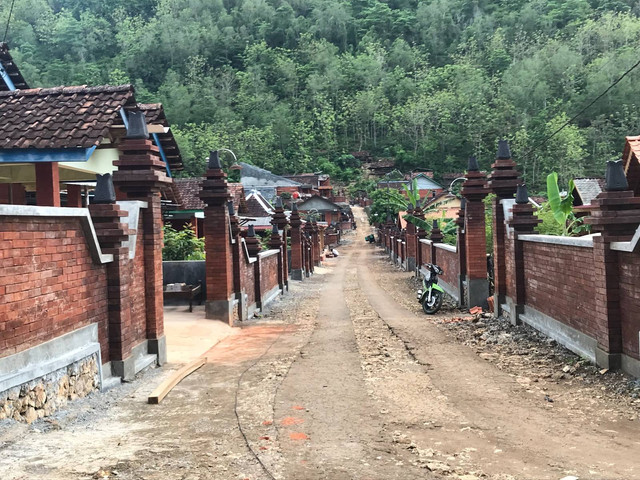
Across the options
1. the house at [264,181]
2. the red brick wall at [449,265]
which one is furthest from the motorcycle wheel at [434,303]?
the house at [264,181]

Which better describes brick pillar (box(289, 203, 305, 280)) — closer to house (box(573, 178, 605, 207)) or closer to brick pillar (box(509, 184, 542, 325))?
house (box(573, 178, 605, 207))

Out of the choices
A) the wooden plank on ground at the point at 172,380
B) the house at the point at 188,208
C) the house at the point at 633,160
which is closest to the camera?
the wooden plank on ground at the point at 172,380

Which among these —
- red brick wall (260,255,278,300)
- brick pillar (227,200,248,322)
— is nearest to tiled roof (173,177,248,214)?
red brick wall (260,255,278,300)

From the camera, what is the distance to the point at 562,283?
29.2ft

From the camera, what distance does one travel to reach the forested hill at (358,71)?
83312mm

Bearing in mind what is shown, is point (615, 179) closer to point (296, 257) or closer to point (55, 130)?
point (55, 130)

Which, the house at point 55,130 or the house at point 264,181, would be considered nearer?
the house at point 55,130

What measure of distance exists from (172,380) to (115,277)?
1443mm

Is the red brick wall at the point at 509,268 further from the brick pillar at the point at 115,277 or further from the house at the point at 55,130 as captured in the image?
the brick pillar at the point at 115,277

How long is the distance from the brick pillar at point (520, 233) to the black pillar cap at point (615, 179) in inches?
162

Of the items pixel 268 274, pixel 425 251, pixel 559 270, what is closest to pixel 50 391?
pixel 559 270

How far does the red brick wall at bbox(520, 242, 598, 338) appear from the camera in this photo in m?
7.80

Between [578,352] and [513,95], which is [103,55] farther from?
[578,352]

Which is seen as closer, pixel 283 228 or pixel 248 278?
pixel 248 278
